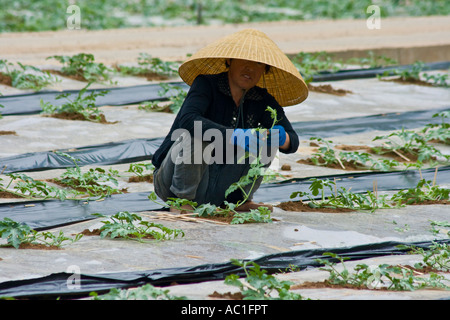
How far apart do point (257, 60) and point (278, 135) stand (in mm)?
377

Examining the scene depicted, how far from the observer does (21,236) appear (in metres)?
3.15

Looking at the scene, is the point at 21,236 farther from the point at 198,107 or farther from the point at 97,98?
the point at 97,98

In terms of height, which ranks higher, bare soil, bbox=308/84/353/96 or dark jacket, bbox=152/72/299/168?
dark jacket, bbox=152/72/299/168

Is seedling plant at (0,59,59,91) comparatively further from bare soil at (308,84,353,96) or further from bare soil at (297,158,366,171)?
bare soil at (297,158,366,171)

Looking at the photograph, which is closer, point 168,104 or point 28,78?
point 168,104

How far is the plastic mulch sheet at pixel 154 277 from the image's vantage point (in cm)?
266

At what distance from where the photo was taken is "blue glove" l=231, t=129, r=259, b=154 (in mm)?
3584

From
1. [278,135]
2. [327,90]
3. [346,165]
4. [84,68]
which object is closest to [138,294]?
[278,135]

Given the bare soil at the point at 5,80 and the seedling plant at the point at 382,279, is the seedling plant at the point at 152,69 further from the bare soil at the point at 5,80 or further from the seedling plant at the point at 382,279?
the seedling plant at the point at 382,279

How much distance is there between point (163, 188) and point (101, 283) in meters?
1.17

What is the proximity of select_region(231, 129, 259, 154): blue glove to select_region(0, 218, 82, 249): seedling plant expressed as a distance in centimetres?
87

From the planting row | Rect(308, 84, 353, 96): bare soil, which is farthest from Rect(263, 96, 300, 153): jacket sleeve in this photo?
the planting row

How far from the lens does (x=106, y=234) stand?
3.30m
